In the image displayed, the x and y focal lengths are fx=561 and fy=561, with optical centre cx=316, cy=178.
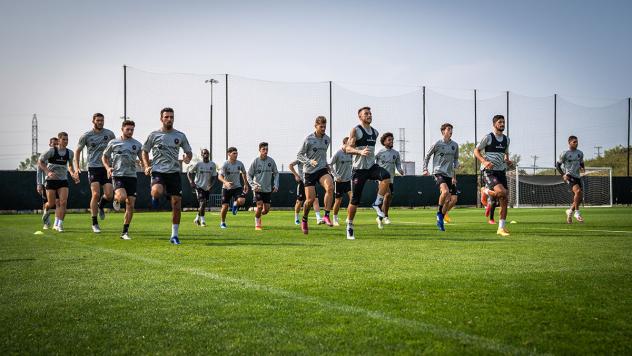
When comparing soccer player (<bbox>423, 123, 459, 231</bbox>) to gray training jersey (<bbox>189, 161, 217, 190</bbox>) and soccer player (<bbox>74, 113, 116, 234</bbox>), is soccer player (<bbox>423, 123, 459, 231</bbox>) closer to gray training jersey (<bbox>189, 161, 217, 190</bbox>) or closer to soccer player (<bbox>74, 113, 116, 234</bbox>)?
gray training jersey (<bbox>189, 161, 217, 190</bbox>)

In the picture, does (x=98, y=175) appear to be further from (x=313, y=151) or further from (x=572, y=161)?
(x=572, y=161)

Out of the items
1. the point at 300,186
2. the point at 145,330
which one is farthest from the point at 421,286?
the point at 300,186

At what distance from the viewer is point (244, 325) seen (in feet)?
11.7

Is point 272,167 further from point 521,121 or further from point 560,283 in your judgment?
point 521,121

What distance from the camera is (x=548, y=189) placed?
35.5 meters

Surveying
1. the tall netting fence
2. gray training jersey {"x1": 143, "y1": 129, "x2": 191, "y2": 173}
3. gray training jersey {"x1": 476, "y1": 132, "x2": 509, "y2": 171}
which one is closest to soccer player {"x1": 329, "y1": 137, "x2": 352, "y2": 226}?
gray training jersey {"x1": 476, "y1": 132, "x2": 509, "y2": 171}

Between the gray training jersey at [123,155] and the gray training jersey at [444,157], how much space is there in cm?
680

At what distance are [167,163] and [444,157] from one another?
23.2 ft

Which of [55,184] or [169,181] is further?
[55,184]

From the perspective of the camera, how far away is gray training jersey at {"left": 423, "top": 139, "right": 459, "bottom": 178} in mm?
13773

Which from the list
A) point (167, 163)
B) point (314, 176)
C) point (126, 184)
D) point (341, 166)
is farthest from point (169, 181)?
point (341, 166)

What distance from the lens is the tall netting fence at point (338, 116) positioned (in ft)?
102

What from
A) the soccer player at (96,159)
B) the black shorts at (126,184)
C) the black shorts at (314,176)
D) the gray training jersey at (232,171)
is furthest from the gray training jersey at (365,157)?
the soccer player at (96,159)

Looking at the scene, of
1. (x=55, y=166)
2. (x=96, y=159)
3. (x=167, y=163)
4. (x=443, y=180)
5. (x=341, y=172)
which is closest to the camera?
(x=167, y=163)
